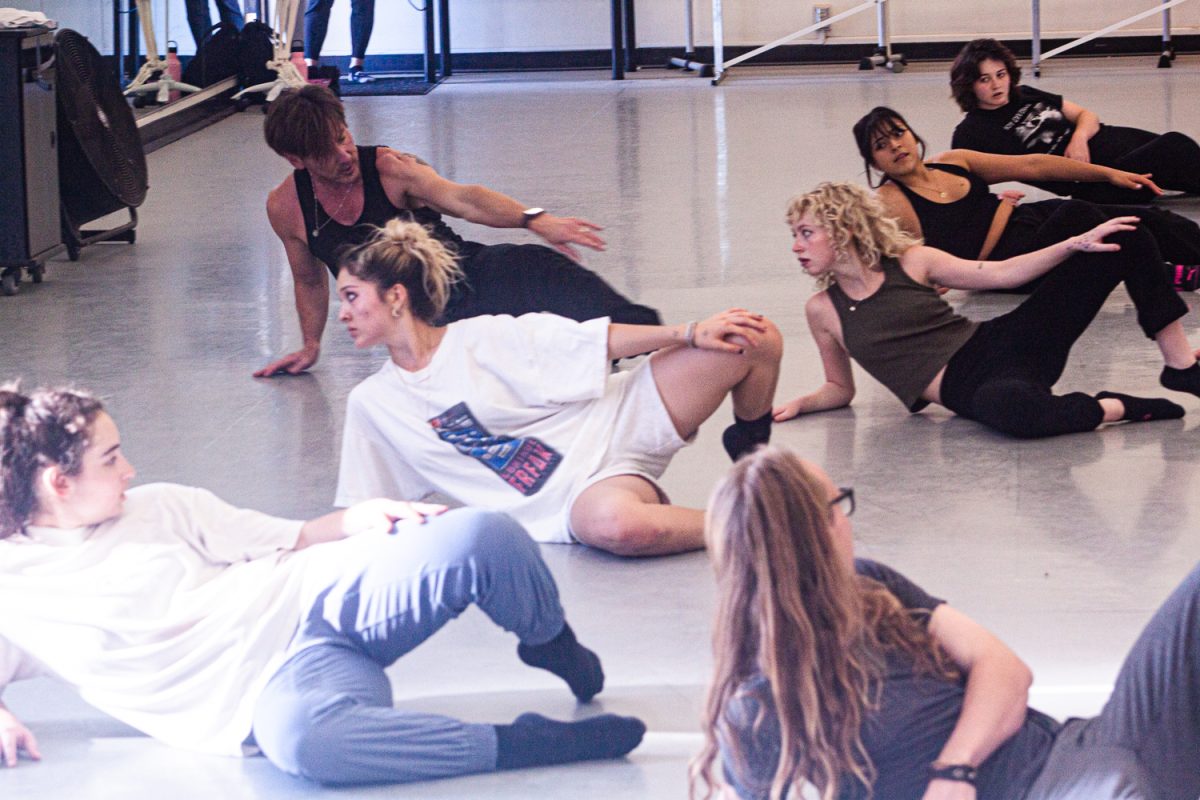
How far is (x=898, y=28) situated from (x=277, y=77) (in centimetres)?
526

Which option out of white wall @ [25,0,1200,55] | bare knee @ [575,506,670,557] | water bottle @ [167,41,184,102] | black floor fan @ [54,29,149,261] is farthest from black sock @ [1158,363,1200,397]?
white wall @ [25,0,1200,55]

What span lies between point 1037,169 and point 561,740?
3.77m

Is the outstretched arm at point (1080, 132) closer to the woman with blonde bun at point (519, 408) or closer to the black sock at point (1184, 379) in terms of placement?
the black sock at point (1184, 379)

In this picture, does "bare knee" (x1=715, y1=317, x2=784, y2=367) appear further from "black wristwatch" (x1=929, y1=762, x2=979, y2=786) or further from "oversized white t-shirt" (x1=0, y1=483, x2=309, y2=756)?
"black wristwatch" (x1=929, y1=762, x2=979, y2=786)

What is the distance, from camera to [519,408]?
10.0 feet

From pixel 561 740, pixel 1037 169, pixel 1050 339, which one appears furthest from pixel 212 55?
pixel 561 740

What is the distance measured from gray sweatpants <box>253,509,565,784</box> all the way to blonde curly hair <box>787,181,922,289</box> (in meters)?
1.70

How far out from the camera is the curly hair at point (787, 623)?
67.3 inches

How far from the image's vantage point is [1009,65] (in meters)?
5.75

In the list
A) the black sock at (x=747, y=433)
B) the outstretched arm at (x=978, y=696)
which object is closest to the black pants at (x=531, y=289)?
the black sock at (x=747, y=433)

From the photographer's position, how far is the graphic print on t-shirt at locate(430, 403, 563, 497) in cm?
302

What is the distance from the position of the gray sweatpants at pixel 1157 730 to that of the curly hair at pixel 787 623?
9.4 inches

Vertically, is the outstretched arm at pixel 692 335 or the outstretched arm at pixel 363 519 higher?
the outstretched arm at pixel 692 335

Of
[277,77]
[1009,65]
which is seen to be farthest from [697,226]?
[277,77]
